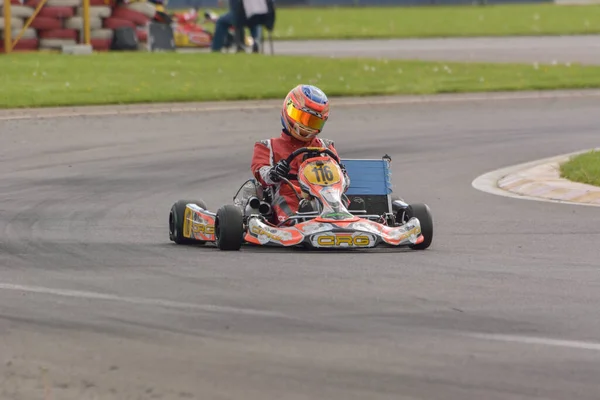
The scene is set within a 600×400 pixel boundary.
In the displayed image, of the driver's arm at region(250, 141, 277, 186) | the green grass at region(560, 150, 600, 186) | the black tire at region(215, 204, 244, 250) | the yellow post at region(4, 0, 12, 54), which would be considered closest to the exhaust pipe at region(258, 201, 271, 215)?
the driver's arm at region(250, 141, 277, 186)

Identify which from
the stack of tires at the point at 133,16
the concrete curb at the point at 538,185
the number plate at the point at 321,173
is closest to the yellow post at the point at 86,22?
the stack of tires at the point at 133,16

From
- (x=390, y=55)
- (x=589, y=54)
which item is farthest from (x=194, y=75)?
(x=589, y=54)

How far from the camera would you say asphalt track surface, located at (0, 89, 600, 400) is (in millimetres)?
5746

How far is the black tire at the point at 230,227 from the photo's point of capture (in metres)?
9.20

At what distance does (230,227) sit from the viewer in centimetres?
920

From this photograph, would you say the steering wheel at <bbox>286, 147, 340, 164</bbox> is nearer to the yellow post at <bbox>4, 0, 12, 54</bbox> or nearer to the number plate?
the number plate

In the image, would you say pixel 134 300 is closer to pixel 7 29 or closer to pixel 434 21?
pixel 7 29

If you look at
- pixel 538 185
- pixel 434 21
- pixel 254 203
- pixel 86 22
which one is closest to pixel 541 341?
pixel 254 203

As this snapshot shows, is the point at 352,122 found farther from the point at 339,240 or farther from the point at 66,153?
the point at 339,240

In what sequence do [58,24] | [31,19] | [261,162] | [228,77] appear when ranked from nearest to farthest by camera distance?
[261,162]
[228,77]
[31,19]
[58,24]

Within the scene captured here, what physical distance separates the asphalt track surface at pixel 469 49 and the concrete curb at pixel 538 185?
1329cm

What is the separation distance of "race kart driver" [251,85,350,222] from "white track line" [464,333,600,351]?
11.1 feet

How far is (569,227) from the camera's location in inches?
418

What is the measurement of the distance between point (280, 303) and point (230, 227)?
80.5 inches
